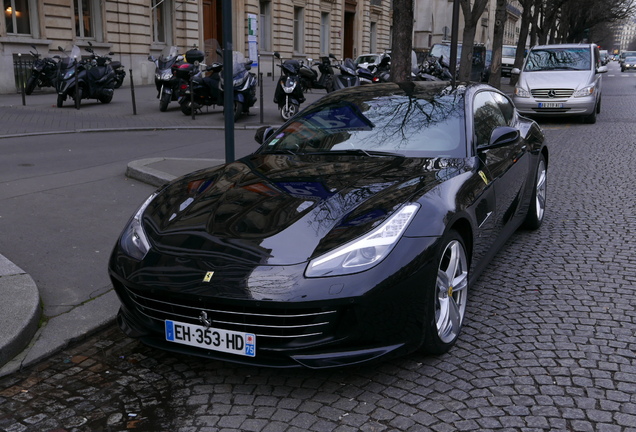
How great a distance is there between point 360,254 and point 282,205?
641mm

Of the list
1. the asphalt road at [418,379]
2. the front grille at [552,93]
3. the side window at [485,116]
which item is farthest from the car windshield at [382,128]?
the front grille at [552,93]

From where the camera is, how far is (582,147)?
1189 centimetres

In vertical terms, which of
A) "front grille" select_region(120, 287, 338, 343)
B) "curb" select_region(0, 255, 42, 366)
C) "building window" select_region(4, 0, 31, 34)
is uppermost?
"building window" select_region(4, 0, 31, 34)

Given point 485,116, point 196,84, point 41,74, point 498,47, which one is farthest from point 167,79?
point 498,47

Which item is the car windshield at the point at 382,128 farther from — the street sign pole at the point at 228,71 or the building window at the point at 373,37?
the building window at the point at 373,37

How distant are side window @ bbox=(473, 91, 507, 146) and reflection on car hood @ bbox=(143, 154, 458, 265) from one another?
26.2 inches

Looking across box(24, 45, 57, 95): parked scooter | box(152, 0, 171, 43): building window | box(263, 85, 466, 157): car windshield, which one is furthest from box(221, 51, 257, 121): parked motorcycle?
box(152, 0, 171, 43): building window

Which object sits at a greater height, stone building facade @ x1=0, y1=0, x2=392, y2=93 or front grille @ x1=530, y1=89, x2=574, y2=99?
stone building facade @ x1=0, y1=0, x2=392, y2=93

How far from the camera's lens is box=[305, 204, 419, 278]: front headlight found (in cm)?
305

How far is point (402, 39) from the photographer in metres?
13.2

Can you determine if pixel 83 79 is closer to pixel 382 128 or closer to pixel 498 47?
pixel 382 128

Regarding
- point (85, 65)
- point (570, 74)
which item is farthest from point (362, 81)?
point (85, 65)

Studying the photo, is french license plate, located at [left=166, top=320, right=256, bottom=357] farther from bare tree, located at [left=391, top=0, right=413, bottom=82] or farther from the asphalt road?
bare tree, located at [left=391, top=0, right=413, bottom=82]

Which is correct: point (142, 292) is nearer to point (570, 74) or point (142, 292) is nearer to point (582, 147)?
point (582, 147)
